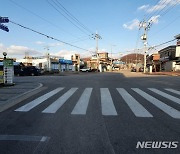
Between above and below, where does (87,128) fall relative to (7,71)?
below

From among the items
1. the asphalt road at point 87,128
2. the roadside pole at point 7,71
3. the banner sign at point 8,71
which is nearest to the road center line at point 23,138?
the asphalt road at point 87,128

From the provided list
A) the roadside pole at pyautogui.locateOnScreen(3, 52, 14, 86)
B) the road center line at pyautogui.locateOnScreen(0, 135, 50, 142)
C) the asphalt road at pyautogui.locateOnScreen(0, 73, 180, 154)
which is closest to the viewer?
the asphalt road at pyautogui.locateOnScreen(0, 73, 180, 154)

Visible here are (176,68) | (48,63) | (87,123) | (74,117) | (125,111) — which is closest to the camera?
(87,123)

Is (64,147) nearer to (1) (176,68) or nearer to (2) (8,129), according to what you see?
(2) (8,129)

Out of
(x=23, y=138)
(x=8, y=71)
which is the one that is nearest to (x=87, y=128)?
(x=23, y=138)

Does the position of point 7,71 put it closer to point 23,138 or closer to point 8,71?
point 8,71

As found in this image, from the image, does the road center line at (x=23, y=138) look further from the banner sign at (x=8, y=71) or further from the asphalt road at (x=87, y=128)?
the banner sign at (x=8, y=71)

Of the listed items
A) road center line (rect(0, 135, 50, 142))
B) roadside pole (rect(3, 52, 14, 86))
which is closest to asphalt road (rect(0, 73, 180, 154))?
road center line (rect(0, 135, 50, 142))

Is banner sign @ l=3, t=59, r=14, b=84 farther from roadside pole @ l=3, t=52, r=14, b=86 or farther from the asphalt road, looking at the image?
the asphalt road

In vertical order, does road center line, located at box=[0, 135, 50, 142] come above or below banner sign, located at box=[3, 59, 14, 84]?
below

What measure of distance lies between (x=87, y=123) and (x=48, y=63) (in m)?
64.9

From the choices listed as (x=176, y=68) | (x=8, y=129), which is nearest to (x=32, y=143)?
(x=8, y=129)

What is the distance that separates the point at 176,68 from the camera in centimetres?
5241

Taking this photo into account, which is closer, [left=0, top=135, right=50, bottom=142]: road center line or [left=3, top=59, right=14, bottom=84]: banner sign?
[left=0, top=135, right=50, bottom=142]: road center line
